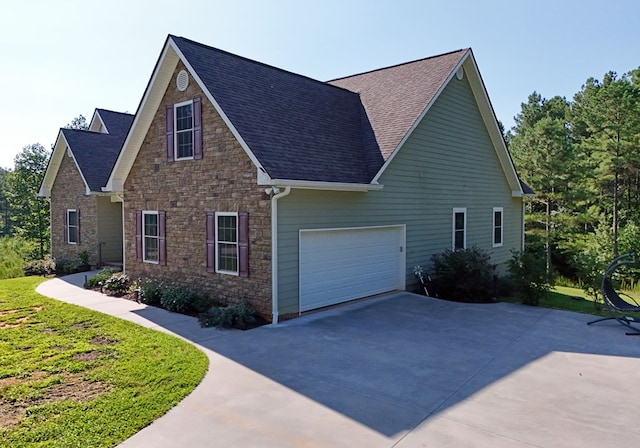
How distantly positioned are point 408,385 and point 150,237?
962 cm

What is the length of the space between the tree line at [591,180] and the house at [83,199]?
2105 cm

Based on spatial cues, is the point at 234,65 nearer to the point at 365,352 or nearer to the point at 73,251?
the point at 365,352

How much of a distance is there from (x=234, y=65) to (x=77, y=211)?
11.5 meters

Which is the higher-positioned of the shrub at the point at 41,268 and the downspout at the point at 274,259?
the downspout at the point at 274,259

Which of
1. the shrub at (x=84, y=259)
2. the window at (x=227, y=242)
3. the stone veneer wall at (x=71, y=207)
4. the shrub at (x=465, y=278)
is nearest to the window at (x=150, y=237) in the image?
the window at (x=227, y=242)

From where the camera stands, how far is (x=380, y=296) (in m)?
12.7

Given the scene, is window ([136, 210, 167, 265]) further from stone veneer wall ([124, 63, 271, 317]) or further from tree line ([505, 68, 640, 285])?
tree line ([505, 68, 640, 285])

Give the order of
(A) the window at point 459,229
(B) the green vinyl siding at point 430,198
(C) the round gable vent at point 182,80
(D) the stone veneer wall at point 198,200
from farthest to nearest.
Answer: (A) the window at point 459,229
(C) the round gable vent at point 182,80
(B) the green vinyl siding at point 430,198
(D) the stone veneer wall at point 198,200

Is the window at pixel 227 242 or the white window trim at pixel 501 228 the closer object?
the window at pixel 227 242

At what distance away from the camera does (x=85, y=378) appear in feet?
21.0

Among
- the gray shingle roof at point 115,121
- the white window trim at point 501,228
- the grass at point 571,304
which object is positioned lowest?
the grass at point 571,304

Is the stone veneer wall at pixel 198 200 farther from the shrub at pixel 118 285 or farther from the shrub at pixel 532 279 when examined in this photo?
the shrub at pixel 532 279

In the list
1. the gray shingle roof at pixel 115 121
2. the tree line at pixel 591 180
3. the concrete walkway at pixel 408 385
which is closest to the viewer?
the concrete walkway at pixel 408 385

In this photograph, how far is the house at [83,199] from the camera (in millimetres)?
18578
